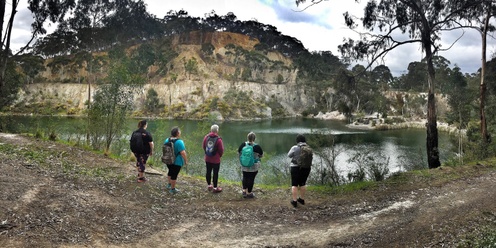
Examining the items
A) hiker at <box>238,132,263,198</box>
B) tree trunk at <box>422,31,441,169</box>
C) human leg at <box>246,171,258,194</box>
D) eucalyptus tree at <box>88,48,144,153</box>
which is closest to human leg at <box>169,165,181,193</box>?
hiker at <box>238,132,263,198</box>

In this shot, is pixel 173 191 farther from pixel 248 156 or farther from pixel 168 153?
pixel 248 156

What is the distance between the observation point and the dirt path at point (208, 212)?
17.6 ft

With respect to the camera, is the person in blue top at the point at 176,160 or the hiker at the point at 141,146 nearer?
the person in blue top at the point at 176,160

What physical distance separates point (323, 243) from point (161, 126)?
654 inches

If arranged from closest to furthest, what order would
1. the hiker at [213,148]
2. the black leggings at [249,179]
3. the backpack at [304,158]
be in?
the backpack at [304,158]
the black leggings at [249,179]
the hiker at [213,148]

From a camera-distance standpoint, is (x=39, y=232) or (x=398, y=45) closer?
(x=39, y=232)

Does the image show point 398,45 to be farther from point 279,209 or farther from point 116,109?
point 116,109

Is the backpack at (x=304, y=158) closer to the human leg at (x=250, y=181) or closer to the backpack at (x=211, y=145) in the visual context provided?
the human leg at (x=250, y=181)

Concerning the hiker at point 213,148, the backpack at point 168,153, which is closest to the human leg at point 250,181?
the hiker at point 213,148

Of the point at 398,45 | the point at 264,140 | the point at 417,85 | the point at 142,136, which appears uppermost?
the point at 417,85

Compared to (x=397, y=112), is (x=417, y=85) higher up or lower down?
higher up

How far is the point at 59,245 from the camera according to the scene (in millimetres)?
4766

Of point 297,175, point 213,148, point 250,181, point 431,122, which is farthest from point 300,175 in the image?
point 431,122

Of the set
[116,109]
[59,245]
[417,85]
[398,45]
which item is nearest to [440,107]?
[417,85]
